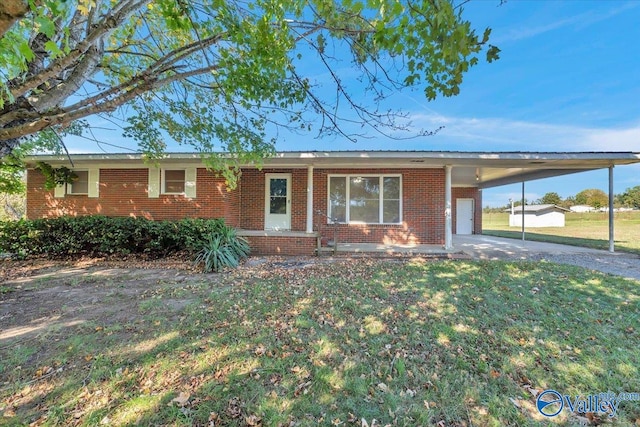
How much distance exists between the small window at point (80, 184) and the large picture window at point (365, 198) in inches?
350

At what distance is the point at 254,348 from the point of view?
9.50 ft

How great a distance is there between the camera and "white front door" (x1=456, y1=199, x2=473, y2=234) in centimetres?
1521

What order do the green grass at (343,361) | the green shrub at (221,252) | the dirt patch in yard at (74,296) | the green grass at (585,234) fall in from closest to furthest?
the green grass at (343,361), the dirt patch in yard at (74,296), the green shrub at (221,252), the green grass at (585,234)

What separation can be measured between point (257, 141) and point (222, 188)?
13.1 ft

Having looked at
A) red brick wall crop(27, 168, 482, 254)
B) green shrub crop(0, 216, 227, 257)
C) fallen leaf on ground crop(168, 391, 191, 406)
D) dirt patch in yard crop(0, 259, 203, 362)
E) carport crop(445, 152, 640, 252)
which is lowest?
fallen leaf on ground crop(168, 391, 191, 406)

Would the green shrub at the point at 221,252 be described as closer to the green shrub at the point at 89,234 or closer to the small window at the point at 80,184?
the green shrub at the point at 89,234

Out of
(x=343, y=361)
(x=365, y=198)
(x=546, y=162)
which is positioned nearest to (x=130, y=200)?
(x=365, y=198)

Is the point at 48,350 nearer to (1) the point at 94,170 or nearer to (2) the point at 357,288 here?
(2) the point at 357,288

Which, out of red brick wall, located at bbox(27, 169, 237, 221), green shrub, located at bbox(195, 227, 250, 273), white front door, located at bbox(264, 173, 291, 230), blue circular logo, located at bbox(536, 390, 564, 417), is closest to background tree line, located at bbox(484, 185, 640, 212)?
white front door, located at bbox(264, 173, 291, 230)

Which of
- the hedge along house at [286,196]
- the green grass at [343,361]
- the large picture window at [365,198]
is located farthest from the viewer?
the large picture window at [365,198]

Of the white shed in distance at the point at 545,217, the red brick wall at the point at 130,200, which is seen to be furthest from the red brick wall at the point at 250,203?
the white shed in distance at the point at 545,217

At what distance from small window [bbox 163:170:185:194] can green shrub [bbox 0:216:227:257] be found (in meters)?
2.16

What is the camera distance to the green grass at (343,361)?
205 centimetres

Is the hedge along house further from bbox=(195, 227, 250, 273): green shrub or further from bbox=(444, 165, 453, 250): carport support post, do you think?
bbox=(195, 227, 250, 273): green shrub
